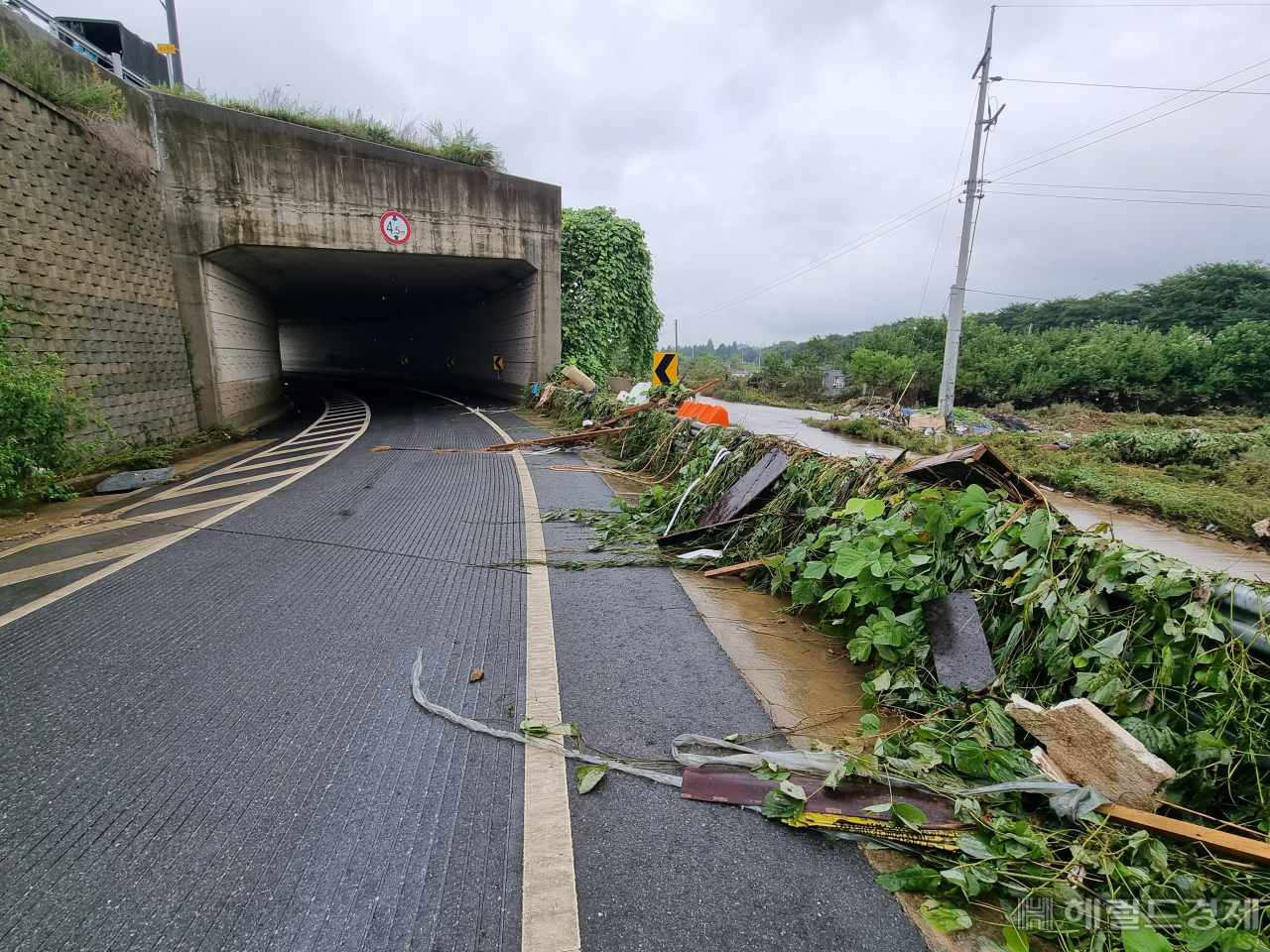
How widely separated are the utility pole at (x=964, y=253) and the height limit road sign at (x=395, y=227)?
54.1ft

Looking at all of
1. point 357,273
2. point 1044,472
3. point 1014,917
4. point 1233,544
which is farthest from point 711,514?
point 357,273

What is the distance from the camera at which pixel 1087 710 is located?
7.07 feet

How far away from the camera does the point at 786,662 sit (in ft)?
11.1

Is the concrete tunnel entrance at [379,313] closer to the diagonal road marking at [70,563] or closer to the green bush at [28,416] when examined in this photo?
the green bush at [28,416]

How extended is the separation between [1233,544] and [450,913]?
9.20 m

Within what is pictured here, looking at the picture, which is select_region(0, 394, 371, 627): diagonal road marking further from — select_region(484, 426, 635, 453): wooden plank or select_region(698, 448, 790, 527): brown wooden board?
select_region(698, 448, 790, 527): brown wooden board

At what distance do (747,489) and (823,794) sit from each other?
3.27m

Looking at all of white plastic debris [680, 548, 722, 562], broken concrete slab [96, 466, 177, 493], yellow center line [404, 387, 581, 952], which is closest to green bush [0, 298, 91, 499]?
broken concrete slab [96, 466, 177, 493]

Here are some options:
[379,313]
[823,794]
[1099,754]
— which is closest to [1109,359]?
[1099,754]

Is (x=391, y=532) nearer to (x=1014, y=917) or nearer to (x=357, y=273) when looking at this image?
(x=1014, y=917)

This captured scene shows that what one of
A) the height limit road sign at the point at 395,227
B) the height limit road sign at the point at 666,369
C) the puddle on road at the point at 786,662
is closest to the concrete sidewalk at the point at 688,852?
the puddle on road at the point at 786,662

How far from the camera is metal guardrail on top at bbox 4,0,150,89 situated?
895 cm

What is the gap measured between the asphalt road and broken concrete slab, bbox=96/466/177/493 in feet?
13.3

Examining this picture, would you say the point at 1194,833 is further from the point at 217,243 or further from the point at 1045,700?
the point at 217,243
